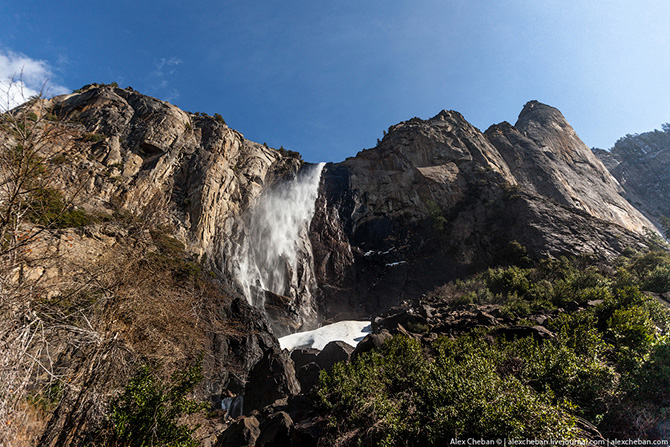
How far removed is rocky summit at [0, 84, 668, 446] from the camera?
5.77m

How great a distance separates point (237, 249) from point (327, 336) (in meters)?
12.9

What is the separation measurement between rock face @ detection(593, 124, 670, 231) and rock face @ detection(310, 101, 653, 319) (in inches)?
981

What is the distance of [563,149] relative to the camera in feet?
173

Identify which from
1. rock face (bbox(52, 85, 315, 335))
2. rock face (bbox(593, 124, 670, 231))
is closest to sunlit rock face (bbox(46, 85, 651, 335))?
rock face (bbox(52, 85, 315, 335))

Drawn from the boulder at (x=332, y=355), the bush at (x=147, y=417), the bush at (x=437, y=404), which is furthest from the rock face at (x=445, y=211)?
the bush at (x=147, y=417)

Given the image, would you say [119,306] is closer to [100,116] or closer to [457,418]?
[457,418]

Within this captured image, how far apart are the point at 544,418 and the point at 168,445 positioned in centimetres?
653

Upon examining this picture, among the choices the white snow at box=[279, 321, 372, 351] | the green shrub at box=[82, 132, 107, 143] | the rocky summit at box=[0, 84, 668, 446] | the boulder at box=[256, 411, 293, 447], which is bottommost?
the boulder at box=[256, 411, 293, 447]

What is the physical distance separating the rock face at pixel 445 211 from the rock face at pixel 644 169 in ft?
81.8

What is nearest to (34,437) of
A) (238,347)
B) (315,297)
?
(238,347)

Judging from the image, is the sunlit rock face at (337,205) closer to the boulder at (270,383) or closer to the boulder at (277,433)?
the boulder at (270,383)

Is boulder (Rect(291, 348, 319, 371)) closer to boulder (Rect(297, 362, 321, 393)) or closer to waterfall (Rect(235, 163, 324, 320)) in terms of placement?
boulder (Rect(297, 362, 321, 393))

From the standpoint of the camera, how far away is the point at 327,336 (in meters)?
22.6

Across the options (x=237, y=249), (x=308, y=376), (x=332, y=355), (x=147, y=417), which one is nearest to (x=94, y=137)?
(x=237, y=249)
